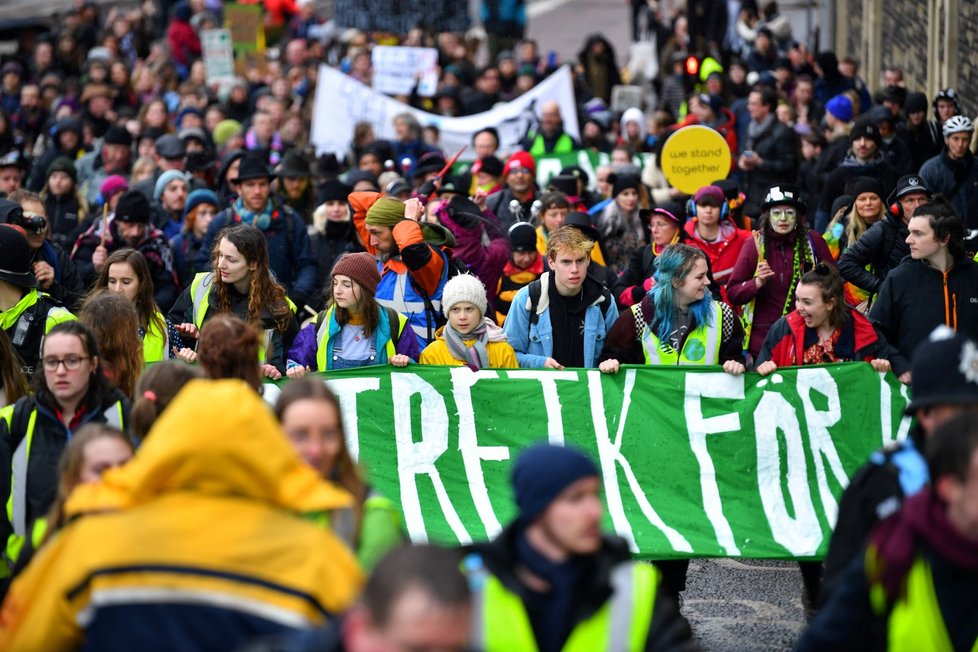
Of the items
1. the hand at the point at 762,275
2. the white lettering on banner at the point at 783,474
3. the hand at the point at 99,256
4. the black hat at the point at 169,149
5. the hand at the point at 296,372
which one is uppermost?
the black hat at the point at 169,149

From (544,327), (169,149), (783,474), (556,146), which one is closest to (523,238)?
(544,327)

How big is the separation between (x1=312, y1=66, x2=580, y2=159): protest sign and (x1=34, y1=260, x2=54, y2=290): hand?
893 cm

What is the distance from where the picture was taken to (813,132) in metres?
15.6

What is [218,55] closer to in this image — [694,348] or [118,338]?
[694,348]

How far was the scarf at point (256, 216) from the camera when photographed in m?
11.2

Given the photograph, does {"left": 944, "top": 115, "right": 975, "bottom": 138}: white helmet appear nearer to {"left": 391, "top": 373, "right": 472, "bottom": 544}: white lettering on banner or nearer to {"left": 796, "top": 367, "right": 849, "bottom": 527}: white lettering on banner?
{"left": 796, "top": 367, "right": 849, "bottom": 527}: white lettering on banner

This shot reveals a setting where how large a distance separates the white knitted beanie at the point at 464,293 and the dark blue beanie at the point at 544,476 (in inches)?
164

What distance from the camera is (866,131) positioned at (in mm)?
12422

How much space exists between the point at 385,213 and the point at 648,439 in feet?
7.81

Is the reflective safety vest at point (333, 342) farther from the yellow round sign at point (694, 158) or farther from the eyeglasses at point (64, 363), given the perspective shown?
the yellow round sign at point (694, 158)

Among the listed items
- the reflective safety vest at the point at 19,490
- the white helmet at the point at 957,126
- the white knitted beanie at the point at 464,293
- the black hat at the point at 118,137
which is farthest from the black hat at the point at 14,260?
the black hat at the point at 118,137

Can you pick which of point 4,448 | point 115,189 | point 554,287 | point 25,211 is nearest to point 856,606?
point 4,448

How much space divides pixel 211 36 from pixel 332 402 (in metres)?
18.2

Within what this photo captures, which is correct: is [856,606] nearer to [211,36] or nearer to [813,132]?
[813,132]
